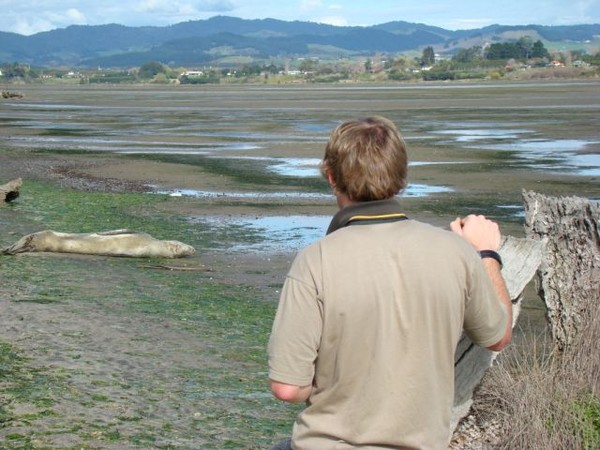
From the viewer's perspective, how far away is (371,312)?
2.99 meters

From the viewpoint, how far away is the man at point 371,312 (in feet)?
9.78

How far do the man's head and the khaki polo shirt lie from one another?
0.11m

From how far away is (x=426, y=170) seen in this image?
1007 inches

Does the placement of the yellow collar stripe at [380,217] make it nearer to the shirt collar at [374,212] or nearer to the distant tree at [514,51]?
the shirt collar at [374,212]

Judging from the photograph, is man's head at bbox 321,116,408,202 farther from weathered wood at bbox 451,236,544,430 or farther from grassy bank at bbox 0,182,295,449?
grassy bank at bbox 0,182,295,449

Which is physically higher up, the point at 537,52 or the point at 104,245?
the point at 104,245

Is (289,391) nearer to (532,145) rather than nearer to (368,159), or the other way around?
(368,159)

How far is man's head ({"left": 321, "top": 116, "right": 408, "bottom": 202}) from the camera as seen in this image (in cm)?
302

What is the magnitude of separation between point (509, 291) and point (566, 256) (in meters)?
1.44

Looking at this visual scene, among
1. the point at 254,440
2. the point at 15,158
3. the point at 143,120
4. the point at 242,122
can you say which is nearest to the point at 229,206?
the point at 15,158

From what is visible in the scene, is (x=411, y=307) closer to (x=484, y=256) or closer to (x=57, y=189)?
(x=484, y=256)

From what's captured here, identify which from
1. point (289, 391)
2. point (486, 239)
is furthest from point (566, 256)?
point (289, 391)

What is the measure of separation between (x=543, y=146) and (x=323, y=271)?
1165 inches

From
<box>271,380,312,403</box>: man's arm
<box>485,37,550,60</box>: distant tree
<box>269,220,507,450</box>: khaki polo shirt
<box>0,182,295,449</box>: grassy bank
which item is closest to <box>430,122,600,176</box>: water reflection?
<box>0,182,295,449</box>: grassy bank
